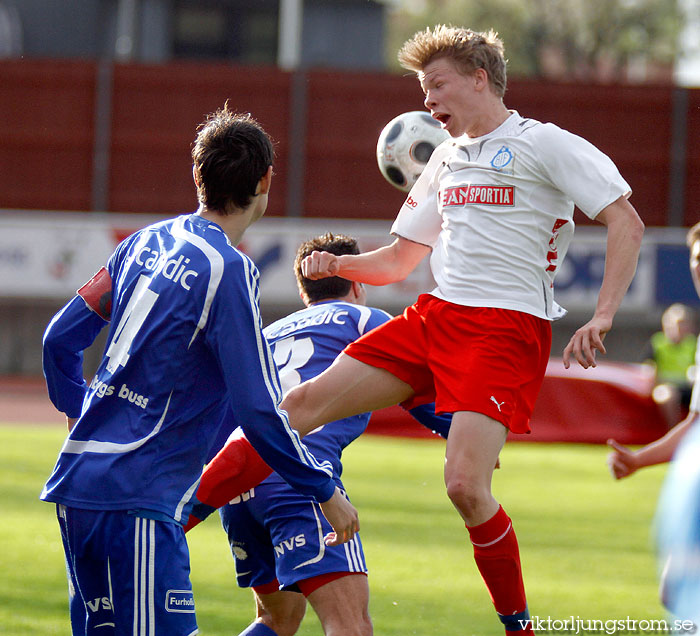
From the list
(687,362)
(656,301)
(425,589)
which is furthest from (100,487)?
(656,301)

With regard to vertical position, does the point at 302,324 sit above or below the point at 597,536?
above

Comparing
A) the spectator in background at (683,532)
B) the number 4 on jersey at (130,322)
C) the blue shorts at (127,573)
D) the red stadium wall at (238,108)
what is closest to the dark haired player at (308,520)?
the blue shorts at (127,573)

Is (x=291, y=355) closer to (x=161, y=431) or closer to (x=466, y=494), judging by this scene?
(x=466, y=494)

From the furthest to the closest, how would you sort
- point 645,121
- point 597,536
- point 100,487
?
point 645,121, point 597,536, point 100,487

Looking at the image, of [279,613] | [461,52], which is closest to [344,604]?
[279,613]

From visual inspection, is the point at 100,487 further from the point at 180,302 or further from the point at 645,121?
the point at 645,121

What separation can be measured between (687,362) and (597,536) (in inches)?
243

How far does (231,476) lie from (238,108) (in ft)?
55.9

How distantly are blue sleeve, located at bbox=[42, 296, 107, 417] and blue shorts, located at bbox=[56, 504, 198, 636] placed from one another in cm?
51

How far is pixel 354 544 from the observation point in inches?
145

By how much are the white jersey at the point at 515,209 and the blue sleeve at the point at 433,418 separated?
1.32 ft

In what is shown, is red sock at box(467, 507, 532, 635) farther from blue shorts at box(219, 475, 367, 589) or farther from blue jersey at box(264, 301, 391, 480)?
blue jersey at box(264, 301, 391, 480)

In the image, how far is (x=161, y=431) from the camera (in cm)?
292

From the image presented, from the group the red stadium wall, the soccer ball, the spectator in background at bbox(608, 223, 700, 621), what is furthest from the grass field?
the red stadium wall
